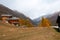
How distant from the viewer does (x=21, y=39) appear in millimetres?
32688

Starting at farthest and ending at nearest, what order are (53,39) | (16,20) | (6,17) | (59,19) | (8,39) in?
(6,17)
(16,20)
(59,19)
(53,39)
(8,39)

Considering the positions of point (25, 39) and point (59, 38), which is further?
point (59, 38)

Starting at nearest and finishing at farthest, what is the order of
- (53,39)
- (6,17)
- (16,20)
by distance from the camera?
(53,39) < (16,20) < (6,17)

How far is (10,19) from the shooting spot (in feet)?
363

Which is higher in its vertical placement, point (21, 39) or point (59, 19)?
point (59, 19)

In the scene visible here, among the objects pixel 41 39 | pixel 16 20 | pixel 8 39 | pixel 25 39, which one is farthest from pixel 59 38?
pixel 16 20

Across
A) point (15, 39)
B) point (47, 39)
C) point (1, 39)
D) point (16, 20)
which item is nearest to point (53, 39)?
point (47, 39)

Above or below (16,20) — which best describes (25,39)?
below

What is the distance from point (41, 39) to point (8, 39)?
20.0ft

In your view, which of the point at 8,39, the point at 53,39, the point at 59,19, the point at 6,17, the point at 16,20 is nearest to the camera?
the point at 8,39

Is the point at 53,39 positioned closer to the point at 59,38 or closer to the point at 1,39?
the point at 59,38

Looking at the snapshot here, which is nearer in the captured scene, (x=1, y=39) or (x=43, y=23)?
(x=1, y=39)

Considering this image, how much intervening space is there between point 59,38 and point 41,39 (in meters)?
5.25

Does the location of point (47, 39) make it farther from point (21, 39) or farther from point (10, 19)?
point (10, 19)
